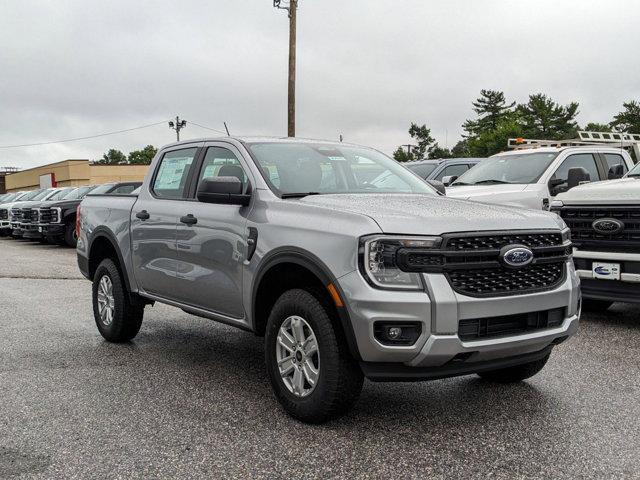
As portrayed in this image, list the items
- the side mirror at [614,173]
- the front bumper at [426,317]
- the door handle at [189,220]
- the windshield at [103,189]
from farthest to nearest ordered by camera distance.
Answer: the windshield at [103,189] < the side mirror at [614,173] < the door handle at [189,220] < the front bumper at [426,317]

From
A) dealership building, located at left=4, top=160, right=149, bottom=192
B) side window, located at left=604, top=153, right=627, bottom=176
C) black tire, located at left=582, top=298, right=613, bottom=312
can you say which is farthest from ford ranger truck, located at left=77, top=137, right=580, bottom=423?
dealership building, located at left=4, top=160, right=149, bottom=192

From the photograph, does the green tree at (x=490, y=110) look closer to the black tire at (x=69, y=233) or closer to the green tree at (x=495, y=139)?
the green tree at (x=495, y=139)

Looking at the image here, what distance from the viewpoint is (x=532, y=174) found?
10.5 meters

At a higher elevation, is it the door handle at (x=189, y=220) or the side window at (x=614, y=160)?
the side window at (x=614, y=160)

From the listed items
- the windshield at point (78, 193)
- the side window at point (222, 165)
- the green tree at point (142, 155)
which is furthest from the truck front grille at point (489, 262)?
the green tree at point (142, 155)

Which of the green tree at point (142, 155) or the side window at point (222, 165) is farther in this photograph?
the green tree at point (142, 155)

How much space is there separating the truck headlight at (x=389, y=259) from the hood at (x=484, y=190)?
630 centimetres

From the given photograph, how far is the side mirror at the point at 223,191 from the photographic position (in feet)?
15.6

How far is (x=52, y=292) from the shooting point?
10250 millimetres

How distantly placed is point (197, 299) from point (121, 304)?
1.39 metres

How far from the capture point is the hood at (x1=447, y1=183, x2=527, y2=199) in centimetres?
1006

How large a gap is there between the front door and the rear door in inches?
5.8

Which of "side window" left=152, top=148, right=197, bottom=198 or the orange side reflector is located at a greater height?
"side window" left=152, top=148, right=197, bottom=198

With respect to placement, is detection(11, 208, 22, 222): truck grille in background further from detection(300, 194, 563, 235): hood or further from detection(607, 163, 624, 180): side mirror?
detection(300, 194, 563, 235): hood
